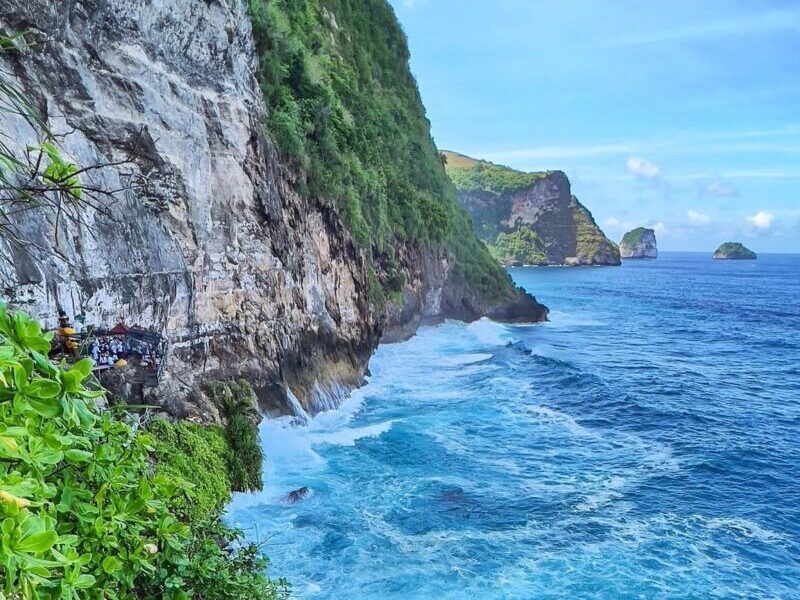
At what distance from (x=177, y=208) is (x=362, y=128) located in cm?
1804

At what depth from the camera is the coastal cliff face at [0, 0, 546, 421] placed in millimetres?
12336

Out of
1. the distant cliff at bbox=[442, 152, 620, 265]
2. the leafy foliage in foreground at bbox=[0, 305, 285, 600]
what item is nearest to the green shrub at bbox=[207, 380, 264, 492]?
the leafy foliage in foreground at bbox=[0, 305, 285, 600]

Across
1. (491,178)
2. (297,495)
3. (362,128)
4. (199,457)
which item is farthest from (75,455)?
(491,178)

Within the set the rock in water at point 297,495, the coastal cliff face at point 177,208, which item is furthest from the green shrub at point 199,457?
the rock in water at point 297,495

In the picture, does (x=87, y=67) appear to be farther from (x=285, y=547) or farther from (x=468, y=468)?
(x=468, y=468)

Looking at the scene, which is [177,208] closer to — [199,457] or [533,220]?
[199,457]

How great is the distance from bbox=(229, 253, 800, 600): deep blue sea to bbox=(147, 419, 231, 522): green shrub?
1210 mm

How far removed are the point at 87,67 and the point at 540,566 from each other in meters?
16.4

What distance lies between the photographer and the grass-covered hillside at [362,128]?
20641 mm

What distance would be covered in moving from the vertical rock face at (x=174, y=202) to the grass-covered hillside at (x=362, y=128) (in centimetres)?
167

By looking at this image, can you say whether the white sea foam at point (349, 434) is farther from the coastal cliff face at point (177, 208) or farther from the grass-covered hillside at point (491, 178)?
the grass-covered hillside at point (491, 178)

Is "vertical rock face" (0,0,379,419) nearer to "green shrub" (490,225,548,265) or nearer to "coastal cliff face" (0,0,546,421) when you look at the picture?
"coastal cliff face" (0,0,546,421)

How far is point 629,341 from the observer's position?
1745 inches

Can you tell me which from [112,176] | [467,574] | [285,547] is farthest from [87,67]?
[467,574]
